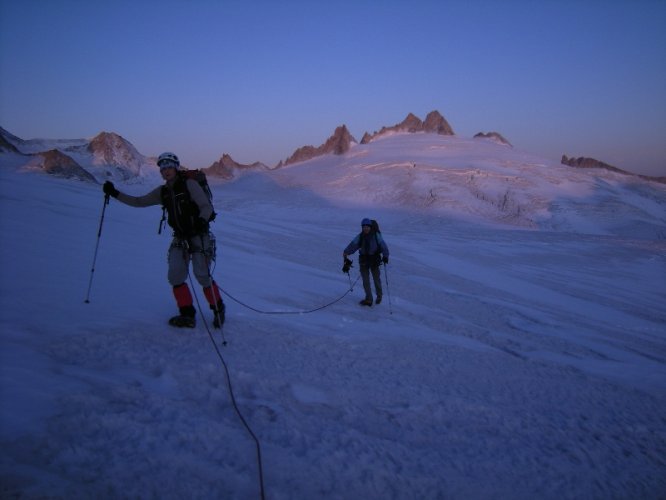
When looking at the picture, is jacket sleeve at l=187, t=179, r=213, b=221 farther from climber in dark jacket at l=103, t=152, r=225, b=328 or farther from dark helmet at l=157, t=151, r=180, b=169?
dark helmet at l=157, t=151, r=180, b=169

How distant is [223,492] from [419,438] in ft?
5.71

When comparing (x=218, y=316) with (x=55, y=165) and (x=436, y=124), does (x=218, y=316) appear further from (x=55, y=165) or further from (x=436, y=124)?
(x=436, y=124)

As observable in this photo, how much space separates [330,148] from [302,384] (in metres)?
93.3

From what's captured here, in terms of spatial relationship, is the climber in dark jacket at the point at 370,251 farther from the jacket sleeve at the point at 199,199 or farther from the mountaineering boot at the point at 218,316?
the jacket sleeve at the point at 199,199

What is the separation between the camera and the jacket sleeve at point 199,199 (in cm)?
454

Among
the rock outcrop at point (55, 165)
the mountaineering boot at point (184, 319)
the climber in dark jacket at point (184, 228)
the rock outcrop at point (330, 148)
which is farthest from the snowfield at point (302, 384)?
the rock outcrop at point (330, 148)

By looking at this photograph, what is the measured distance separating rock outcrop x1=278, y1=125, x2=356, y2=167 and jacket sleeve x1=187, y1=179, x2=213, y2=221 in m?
83.1

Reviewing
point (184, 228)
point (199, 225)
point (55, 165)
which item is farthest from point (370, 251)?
point (55, 165)

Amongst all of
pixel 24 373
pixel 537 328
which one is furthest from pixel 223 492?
pixel 537 328

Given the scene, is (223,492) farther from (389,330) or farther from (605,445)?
(389,330)

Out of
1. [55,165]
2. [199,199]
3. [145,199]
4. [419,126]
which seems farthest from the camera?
[419,126]

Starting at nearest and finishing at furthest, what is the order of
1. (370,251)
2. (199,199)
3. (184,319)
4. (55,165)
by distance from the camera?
1. (199,199)
2. (184,319)
3. (370,251)
4. (55,165)

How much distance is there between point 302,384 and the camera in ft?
12.8

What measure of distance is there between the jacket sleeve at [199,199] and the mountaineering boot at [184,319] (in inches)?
46.3
